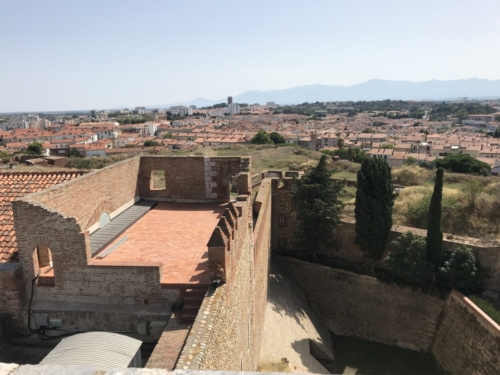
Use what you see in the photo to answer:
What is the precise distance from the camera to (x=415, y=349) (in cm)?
1628

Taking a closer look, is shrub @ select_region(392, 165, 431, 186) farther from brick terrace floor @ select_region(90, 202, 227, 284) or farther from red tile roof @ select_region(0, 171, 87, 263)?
red tile roof @ select_region(0, 171, 87, 263)

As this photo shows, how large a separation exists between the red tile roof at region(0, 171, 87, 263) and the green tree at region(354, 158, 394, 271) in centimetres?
1185

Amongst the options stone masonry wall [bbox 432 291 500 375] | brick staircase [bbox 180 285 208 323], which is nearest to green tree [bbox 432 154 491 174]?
stone masonry wall [bbox 432 291 500 375]

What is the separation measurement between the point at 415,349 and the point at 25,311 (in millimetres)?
15201

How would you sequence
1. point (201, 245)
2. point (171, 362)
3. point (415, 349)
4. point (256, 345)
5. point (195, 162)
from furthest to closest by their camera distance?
1. point (415, 349)
2. point (195, 162)
3. point (256, 345)
4. point (201, 245)
5. point (171, 362)

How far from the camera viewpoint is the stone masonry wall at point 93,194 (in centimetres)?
848

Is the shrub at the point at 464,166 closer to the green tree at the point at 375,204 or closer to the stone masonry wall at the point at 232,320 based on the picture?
the green tree at the point at 375,204

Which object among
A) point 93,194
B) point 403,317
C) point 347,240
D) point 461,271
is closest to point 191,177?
point 93,194

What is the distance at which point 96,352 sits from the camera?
226 inches

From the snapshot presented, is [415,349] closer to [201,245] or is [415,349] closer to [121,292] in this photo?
[201,245]

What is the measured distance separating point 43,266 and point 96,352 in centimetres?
327

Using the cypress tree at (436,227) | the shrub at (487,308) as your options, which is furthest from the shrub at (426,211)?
the shrub at (487,308)

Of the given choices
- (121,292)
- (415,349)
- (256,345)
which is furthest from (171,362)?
(415,349)

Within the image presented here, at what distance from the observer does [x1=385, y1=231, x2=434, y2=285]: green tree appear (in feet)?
51.7
